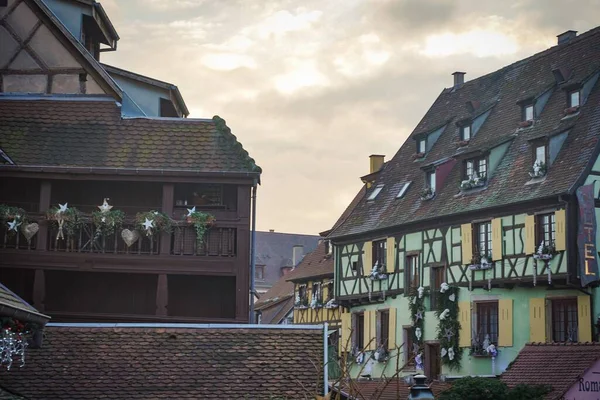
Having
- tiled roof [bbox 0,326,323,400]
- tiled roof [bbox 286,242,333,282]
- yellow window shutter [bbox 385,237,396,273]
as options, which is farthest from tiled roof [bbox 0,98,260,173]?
tiled roof [bbox 286,242,333,282]

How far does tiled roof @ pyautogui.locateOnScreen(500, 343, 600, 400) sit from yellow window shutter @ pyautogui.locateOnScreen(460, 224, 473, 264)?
7.22 m

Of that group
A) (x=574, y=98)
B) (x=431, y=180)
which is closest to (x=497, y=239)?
(x=574, y=98)

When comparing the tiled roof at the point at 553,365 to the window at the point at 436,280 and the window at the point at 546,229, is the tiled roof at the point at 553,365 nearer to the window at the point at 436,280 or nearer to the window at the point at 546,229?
the window at the point at 546,229

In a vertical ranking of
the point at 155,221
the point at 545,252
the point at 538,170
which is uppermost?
the point at 538,170

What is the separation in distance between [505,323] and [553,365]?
699 cm

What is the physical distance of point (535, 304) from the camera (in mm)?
34031

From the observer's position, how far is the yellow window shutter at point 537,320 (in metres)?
33.5

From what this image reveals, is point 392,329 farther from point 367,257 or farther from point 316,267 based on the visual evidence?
point 316,267

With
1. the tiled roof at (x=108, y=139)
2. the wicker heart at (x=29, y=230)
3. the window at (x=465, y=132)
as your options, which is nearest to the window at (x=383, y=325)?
the window at (x=465, y=132)

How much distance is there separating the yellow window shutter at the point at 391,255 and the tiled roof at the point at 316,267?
30.7 ft

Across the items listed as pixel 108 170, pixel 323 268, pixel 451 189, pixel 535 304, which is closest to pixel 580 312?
pixel 535 304

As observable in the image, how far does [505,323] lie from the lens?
35.1m

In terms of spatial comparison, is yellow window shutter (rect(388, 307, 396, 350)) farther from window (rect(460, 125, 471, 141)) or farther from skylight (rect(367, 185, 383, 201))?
window (rect(460, 125, 471, 141))

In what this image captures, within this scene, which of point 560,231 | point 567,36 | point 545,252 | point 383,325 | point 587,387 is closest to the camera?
point 587,387
